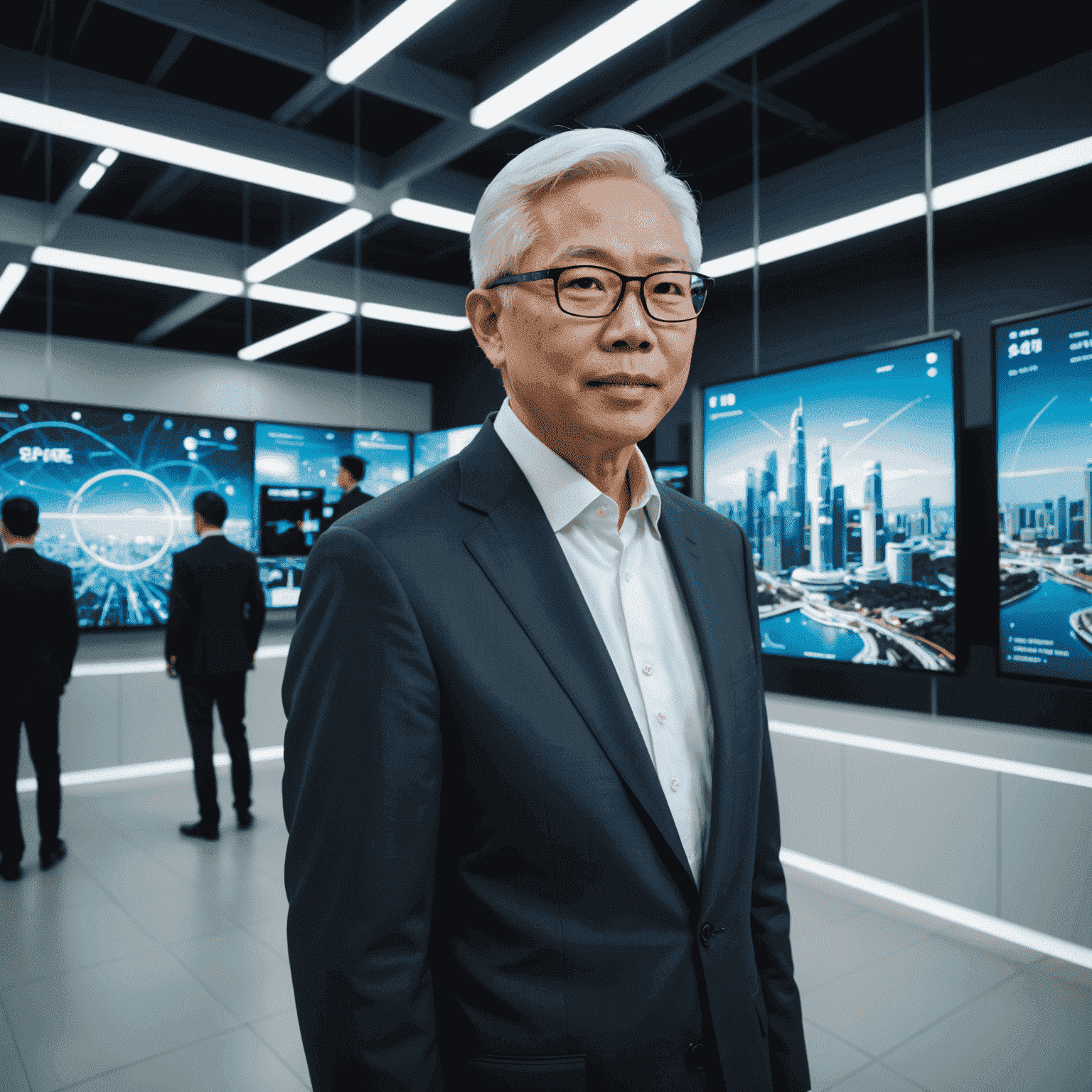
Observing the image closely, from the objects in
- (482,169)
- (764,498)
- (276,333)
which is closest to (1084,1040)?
(764,498)

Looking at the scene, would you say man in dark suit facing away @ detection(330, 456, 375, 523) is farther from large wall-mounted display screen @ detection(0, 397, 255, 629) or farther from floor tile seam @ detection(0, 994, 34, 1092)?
floor tile seam @ detection(0, 994, 34, 1092)

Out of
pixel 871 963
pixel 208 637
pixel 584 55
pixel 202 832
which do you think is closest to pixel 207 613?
pixel 208 637

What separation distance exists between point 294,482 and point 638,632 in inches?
197

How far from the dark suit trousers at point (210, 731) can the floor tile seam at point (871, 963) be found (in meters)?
3.12

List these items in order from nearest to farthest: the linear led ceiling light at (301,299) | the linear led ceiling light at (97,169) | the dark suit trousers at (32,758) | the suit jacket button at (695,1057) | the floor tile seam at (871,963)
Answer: the suit jacket button at (695,1057)
the floor tile seam at (871,963)
the dark suit trousers at (32,758)
the linear led ceiling light at (97,169)
the linear led ceiling light at (301,299)

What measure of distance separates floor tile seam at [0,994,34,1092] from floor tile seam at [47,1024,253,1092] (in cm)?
7

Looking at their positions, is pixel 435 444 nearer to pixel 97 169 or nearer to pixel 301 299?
pixel 301 299

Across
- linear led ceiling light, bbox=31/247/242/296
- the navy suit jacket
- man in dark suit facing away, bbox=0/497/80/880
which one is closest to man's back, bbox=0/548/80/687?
man in dark suit facing away, bbox=0/497/80/880

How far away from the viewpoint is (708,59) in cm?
353

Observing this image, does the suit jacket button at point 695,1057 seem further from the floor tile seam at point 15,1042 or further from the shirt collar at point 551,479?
the floor tile seam at point 15,1042

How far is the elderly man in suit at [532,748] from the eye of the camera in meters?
0.78

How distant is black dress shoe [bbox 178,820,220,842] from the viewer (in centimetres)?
409

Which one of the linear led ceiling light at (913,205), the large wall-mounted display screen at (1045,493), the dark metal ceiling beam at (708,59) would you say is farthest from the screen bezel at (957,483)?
the dark metal ceiling beam at (708,59)

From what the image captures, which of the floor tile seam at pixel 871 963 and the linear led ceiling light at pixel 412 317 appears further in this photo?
the linear led ceiling light at pixel 412 317
